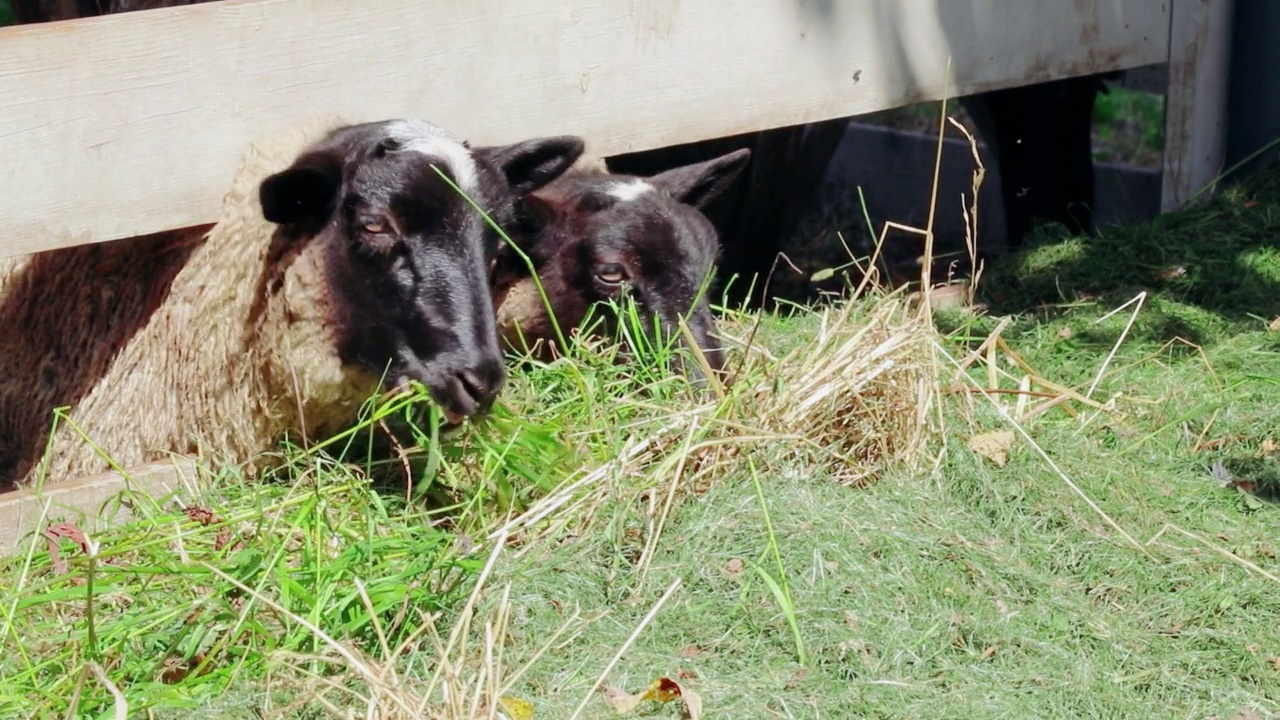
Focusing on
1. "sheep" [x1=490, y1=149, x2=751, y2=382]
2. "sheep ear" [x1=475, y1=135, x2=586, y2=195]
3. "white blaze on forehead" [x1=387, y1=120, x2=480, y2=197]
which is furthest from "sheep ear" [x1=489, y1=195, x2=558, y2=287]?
"white blaze on forehead" [x1=387, y1=120, x2=480, y2=197]

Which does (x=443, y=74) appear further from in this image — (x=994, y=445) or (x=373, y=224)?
(x=994, y=445)

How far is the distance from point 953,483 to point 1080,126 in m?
3.60

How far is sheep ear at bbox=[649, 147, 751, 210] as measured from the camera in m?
5.43

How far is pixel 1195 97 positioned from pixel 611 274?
10.4 feet

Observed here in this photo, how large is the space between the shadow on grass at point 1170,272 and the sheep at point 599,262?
59.5 inches

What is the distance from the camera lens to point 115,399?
13.9 ft

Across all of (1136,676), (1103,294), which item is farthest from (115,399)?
(1103,294)

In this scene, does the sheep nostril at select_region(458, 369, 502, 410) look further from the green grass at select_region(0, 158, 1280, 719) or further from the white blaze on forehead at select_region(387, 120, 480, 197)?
the white blaze on forehead at select_region(387, 120, 480, 197)

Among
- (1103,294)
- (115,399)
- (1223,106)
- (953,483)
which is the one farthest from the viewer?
(1223,106)

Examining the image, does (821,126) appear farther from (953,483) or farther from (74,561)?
(74,561)

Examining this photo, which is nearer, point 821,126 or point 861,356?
point 861,356

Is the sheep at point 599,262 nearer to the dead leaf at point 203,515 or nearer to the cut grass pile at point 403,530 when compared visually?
the cut grass pile at point 403,530

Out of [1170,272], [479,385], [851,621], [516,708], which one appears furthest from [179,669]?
[1170,272]

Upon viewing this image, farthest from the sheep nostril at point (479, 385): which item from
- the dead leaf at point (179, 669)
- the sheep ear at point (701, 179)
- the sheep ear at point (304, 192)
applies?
the sheep ear at point (701, 179)
